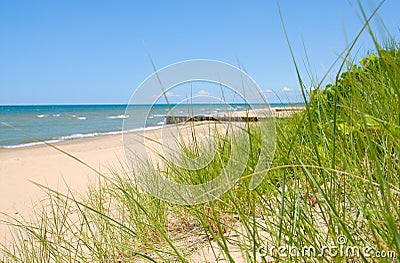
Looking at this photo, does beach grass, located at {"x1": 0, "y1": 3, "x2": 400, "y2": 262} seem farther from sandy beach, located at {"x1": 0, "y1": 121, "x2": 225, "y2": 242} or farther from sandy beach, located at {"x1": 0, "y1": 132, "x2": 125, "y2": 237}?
sandy beach, located at {"x1": 0, "y1": 132, "x2": 125, "y2": 237}

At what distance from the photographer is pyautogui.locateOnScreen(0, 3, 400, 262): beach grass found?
730 millimetres

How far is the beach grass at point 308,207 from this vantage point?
0.73 metres

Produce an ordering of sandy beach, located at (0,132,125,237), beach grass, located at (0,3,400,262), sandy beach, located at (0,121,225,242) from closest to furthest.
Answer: beach grass, located at (0,3,400,262), sandy beach, located at (0,121,225,242), sandy beach, located at (0,132,125,237)

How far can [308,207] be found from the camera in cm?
117

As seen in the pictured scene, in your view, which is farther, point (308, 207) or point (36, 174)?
point (36, 174)

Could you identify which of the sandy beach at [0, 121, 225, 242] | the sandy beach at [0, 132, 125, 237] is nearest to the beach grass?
the sandy beach at [0, 121, 225, 242]

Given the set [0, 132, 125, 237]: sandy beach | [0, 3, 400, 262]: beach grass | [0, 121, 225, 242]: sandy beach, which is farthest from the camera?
[0, 132, 125, 237]: sandy beach

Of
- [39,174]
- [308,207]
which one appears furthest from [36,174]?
[308,207]

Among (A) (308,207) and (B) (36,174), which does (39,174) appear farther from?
(A) (308,207)

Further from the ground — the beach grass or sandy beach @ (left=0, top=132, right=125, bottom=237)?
the beach grass

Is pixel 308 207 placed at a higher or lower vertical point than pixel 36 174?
higher

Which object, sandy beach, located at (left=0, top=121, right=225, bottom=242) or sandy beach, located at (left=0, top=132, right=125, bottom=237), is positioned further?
sandy beach, located at (left=0, top=132, right=125, bottom=237)

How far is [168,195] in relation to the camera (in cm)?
171

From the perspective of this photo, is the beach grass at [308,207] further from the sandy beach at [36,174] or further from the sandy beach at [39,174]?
the sandy beach at [36,174]
